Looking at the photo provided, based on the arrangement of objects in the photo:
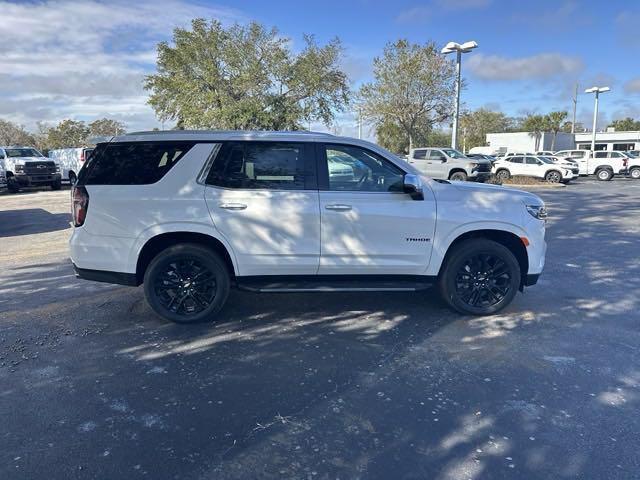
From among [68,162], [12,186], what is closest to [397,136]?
[68,162]

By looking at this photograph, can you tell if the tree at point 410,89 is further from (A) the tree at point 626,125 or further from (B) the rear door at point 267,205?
(A) the tree at point 626,125

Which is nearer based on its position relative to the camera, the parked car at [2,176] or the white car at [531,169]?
the parked car at [2,176]

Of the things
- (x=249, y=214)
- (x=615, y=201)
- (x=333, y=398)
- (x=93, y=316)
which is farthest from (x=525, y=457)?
(x=615, y=201)

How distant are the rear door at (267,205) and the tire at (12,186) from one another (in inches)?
821

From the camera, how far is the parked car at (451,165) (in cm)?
2336

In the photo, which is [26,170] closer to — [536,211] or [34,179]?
[34,179]

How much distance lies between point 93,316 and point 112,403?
1985 mm

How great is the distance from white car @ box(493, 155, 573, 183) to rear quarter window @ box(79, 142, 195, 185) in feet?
82.2

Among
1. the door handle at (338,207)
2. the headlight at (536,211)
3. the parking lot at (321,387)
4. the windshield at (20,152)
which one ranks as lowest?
the parking lot at (321,387)

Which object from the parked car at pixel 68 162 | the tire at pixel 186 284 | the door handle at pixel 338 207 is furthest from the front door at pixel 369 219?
the parked car at pixel 68 162

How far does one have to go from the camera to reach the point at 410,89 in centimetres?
3469

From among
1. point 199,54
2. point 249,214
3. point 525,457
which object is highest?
point 199,54

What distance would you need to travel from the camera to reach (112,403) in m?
3.46

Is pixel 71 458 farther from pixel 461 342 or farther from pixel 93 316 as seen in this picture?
pixel 461 342
